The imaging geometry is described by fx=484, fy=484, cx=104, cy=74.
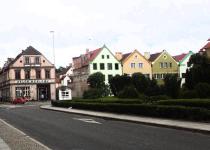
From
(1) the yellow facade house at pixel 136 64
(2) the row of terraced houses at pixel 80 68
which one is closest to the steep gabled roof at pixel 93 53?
(2) the row of terraced houses at pixel 80 68

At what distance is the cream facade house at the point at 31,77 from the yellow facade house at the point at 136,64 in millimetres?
17241

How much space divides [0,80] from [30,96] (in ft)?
95.6

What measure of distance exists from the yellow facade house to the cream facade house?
17.2 meters

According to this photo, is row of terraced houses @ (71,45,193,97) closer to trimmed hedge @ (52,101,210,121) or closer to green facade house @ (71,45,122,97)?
green facade house @ (71,45,122,97)

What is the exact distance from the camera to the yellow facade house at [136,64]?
4496 inches

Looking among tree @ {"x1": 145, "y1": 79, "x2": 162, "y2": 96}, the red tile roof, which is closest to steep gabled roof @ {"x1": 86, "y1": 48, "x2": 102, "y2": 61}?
the red tile roof

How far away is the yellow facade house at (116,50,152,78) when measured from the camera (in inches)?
4496

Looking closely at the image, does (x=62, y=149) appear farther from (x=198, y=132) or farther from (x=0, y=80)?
(x=0, y=80)

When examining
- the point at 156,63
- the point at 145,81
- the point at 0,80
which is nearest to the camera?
the point at 145,81

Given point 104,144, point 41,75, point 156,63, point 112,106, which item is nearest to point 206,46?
point 156,63

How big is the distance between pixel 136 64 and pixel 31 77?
2489 centimetres

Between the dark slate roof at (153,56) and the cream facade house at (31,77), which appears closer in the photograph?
the cream facade house at (31,77)

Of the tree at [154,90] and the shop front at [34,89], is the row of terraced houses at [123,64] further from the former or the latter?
the tree at [154,90]

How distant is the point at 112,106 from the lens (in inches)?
1505
